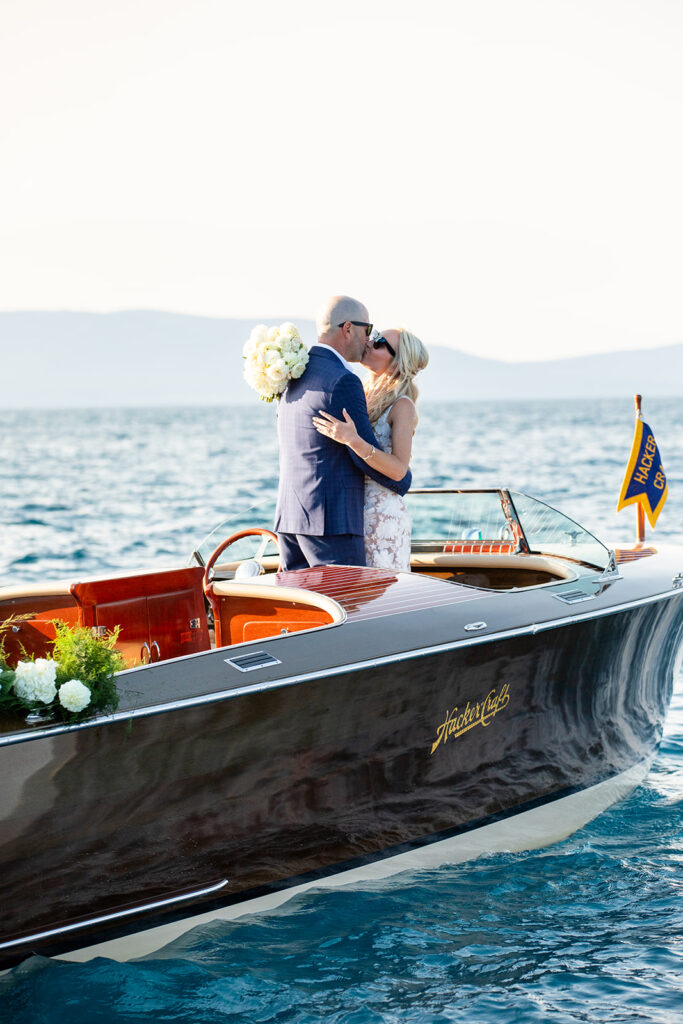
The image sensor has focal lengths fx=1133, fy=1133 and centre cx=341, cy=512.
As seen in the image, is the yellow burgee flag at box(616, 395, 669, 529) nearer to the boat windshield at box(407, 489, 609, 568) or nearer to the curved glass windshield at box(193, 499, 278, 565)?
the boat windshield at box(407, 489, 609, 568)

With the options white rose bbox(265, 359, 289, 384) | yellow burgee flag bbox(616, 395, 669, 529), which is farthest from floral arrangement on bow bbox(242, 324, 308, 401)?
yellow burgee flag bbox(616, 395, 669, 529)

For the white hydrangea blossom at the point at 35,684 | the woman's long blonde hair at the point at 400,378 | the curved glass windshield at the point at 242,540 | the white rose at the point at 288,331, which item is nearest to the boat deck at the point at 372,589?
the woman's long blonde hair at the point at 400,378

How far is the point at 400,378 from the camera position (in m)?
4.54

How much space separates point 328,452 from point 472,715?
1122mm

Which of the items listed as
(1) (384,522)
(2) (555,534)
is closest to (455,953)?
(1) (384,522)

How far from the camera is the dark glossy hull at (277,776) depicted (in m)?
3.11

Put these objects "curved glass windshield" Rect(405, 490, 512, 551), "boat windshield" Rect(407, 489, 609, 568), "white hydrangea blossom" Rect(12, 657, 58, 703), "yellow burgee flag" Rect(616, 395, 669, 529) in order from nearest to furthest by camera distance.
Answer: "white hydrangea blossom" Rect(12, 657, 58, 703) → "boat windshield" Rect(407, 489, 609, 568) → "curved glass windshield" Rect(405, 490, 512, 551) → "yellow burgee flag" Rect(616, 395, 669, 529)

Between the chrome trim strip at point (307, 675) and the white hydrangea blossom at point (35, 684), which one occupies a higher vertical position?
the white hydrangea blossom at point (35, 684)

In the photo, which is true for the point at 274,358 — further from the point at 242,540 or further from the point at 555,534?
the point at 555,534

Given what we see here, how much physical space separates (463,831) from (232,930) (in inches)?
39.4

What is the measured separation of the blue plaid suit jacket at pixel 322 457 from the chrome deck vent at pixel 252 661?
0.96 metres

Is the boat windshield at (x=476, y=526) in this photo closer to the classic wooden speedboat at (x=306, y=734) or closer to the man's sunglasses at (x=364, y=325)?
the classic wooden speedboat at (x=306, y=734)

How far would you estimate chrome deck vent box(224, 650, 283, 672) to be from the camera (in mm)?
3438

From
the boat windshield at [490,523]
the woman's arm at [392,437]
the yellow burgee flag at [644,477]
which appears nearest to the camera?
the woman's arm at [392,437]
